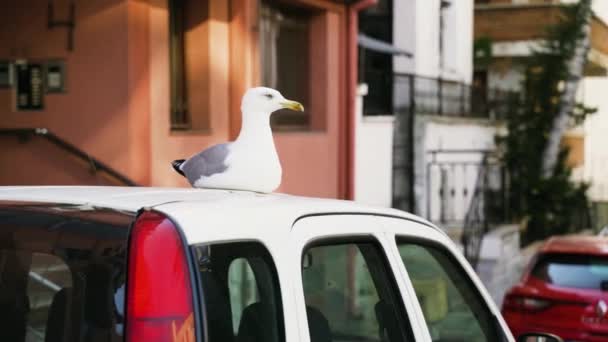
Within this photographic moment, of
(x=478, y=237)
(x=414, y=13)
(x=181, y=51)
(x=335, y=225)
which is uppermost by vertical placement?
(x=414, y=13)

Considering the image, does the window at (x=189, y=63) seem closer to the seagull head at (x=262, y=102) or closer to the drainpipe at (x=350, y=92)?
the drainpipe at (x=350, y=92)

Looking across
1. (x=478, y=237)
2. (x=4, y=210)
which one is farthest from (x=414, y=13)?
(x=4, y=210)

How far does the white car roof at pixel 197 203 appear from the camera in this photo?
7.84ft

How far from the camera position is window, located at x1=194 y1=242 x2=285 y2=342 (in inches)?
91.9

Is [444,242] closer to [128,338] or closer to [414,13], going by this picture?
[128,338]

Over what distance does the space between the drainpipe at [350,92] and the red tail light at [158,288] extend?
9683 mm

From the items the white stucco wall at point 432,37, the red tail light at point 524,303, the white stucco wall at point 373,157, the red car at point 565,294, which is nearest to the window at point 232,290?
the red car at point 565,294

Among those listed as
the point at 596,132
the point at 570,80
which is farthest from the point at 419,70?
the point at 596,132

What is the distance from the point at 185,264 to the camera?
7.30 ft

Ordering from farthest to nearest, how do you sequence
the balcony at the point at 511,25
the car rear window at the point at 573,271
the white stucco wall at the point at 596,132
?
the white stucco wall at the point at 596,132
the balcony at the point at 511,25
the car rear window at the point at 573,271

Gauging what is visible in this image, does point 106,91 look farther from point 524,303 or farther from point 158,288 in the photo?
point 158,288

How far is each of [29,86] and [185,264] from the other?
682cm

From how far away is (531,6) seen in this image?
67.6 feet

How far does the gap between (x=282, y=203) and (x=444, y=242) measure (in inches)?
34.6
